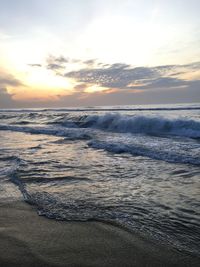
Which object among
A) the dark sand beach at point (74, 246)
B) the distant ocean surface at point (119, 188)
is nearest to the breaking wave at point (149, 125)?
the distant ocean surface at point (119, 188)

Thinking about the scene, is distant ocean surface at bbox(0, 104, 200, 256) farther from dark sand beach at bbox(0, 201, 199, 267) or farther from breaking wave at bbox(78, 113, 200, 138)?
breaking wave at bbox(78, 113, 200, 138)

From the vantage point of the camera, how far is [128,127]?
19.7 m

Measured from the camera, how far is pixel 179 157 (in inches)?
311

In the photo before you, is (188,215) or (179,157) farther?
(179,157)

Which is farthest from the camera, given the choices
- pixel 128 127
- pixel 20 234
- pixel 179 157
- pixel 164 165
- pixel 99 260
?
pixel 128 127

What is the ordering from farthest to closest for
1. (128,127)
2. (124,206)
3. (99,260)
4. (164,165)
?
(128,127)
(164,165)
(124,206)
(99,260)

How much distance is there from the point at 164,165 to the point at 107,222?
3.74m

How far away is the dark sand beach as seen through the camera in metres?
2.68

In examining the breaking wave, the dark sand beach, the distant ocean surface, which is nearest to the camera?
the dark sand beach

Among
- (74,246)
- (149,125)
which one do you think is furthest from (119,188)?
(149,125)

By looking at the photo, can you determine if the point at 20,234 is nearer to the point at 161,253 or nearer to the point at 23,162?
the point at 161,253

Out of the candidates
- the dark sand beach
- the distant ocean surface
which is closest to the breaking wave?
the distant ocean surface

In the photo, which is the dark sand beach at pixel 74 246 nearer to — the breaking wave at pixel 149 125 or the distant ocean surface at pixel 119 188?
the distant ocean surface at pixel 119 188

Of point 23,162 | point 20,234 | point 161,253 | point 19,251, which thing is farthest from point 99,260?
point 23,162
